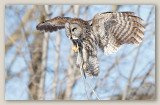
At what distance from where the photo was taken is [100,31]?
180 centimetres

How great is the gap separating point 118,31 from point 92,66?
32 cm

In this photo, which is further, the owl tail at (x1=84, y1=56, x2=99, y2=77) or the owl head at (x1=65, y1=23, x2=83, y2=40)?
the owl tail at (x1=84, y1=56, x2=99, y2=77)

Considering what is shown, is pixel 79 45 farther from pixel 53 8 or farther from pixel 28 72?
pixel 28 72

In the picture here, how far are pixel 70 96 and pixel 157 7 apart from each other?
153 centimetres

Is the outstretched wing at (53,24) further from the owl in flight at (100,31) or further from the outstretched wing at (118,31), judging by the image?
the outstretched wing at (118,31)

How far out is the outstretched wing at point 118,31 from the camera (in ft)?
5.84

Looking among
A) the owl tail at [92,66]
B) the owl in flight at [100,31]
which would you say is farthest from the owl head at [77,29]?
the owl tail at [92,66]

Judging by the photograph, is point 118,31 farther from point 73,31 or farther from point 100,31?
point 73,31

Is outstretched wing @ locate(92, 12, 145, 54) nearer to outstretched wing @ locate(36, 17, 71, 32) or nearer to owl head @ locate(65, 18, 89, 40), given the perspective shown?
owl head @ locate(65, 18, 89, 40)

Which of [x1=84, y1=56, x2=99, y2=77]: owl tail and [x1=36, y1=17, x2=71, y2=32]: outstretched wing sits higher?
[x1=36, y1=17, x2=71, y2=32]: outstretched wing

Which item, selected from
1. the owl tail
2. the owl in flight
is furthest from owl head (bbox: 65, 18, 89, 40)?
the owl tail

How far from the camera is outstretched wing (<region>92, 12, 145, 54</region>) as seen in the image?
1781mm

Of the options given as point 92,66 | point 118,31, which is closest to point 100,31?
point 118,31

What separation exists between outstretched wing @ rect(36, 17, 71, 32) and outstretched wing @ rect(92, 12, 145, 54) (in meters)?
0.22
